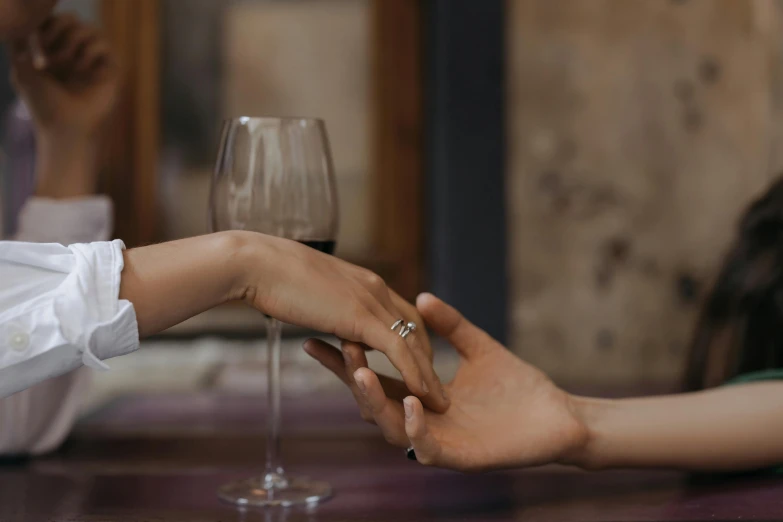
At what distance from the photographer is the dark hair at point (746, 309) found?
3.54ft

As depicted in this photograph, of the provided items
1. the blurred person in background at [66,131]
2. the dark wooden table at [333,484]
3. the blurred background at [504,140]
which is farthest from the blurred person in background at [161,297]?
the blurred background at [504,140]

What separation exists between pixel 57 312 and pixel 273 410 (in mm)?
216

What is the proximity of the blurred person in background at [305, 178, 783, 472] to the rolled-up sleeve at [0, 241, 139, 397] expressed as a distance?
0.59 feet

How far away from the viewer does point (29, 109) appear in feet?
3.94

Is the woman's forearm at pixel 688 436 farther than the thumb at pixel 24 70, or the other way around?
the thumb at pixel 24 70

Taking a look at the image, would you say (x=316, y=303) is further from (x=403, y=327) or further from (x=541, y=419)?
(x=541, y=419)

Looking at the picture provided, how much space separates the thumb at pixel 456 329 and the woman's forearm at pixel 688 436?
111 millimetres

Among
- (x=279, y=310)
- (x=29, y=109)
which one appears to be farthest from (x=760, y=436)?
(x=29, y=109)

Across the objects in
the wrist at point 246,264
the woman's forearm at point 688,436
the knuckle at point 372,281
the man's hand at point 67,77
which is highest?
the man's hand at point 67,77

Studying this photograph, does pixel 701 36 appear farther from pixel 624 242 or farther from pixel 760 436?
pixel 760 436

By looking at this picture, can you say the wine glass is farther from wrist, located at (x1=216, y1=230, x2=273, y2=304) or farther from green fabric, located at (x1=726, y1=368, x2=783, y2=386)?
green fabric, located at (x1=726, y1=368, x2=783, y2=386)

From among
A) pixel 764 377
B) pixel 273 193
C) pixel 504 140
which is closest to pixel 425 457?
pixel 273 193

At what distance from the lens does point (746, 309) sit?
1102 millimetres

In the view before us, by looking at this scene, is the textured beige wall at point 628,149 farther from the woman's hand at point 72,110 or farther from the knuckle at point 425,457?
the knuckle at point 425,457
